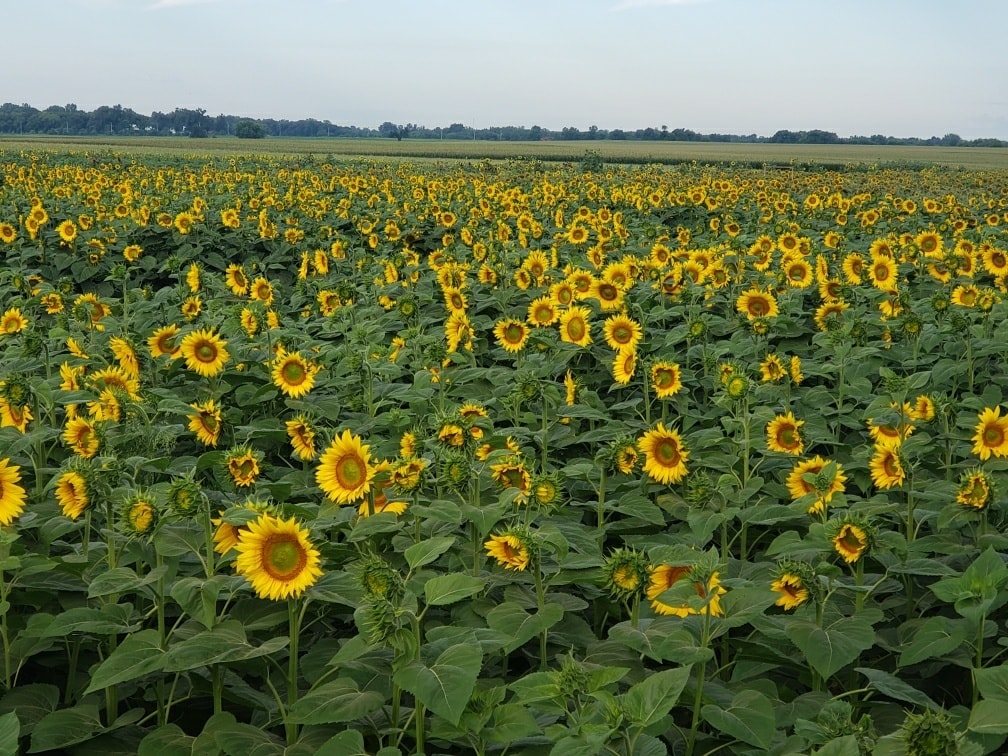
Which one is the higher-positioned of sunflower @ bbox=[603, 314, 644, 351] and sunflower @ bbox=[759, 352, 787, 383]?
sunflower @ bbox=[603, 314, 644, 351]

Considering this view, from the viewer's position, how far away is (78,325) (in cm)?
579

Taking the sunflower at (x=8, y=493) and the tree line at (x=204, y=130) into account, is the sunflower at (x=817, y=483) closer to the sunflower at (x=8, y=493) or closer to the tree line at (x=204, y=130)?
the sunflower at (x=8, y=493)

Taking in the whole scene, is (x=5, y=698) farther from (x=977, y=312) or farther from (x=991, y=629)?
(x=977, y=312)

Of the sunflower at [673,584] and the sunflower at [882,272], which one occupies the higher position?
the sunflower at [882,272]

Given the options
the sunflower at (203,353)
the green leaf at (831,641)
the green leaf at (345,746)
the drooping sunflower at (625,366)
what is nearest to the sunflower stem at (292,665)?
the green leaf at (345,746)

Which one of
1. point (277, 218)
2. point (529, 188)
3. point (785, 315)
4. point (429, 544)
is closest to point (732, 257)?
point (785, 315)

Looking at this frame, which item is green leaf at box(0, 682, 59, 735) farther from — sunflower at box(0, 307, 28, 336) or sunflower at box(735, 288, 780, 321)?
sunflower at box(735, 288, 780, 321)

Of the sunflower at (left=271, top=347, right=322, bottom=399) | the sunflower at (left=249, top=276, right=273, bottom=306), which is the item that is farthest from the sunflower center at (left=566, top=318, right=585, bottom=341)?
the sunflower at (left=249, top=276, right=273, bottom=306)

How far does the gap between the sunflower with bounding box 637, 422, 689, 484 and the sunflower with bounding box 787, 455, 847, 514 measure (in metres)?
0.46

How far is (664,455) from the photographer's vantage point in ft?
12.2

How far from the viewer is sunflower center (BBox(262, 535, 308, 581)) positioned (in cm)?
229

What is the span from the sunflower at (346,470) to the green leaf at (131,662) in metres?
0.74

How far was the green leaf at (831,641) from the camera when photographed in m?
2.45

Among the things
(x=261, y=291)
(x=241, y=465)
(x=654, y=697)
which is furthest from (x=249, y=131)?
(x=654, y=697)
